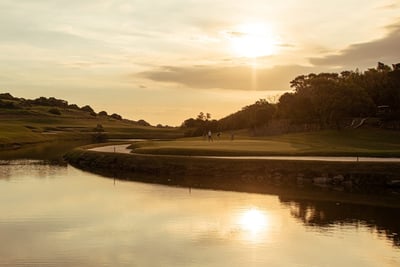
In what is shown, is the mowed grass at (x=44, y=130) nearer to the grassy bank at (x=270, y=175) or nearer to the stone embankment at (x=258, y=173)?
the stone embankment at (x=258, y=173)

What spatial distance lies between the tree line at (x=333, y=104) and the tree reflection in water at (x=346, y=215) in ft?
184

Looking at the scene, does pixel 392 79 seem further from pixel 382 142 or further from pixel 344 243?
pixel 344 243

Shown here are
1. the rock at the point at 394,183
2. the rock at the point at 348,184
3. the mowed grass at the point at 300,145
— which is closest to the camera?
the rock at the point at 394,183

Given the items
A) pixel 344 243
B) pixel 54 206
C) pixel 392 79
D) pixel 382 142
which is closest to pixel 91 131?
pixel 392 79

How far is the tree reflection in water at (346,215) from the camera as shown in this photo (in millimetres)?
28344

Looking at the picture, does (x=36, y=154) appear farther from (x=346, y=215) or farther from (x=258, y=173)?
(x=346, y=215)

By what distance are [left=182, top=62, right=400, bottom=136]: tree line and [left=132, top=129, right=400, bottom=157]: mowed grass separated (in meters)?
5.65

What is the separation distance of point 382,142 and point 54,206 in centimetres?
5391

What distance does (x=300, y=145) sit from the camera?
65562 millimetres

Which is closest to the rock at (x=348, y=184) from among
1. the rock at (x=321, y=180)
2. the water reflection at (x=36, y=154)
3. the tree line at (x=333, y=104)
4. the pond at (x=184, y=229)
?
the rock at (x=321, y=180)

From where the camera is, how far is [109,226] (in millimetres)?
27000

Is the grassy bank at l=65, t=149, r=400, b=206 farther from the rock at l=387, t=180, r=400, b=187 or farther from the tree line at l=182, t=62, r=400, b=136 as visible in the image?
the tree line at l=182, t=62, r=400, b=136

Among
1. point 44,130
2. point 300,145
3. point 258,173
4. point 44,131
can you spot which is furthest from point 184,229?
point 44,130

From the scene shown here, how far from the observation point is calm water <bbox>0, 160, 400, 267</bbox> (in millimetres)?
21406
